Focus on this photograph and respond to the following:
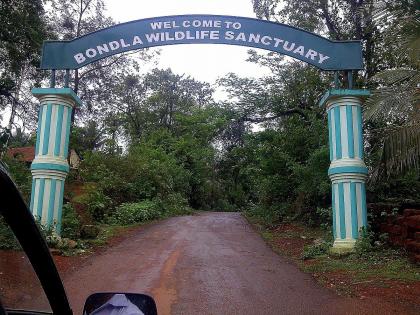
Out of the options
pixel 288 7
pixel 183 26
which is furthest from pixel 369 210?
pixel 288 7

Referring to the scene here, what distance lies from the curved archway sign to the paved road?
500 cm

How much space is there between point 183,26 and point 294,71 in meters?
9.26

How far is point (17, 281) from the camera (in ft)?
6.54

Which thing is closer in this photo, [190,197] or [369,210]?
[369,210]

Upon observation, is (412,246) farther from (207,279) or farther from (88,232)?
(88,232)

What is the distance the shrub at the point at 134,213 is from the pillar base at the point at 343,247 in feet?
30.8

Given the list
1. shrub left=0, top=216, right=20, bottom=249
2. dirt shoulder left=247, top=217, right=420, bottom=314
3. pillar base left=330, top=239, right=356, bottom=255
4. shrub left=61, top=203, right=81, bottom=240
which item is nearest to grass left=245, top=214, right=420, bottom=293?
dirt shoulder left=247, top=217, right=420, bottom=314

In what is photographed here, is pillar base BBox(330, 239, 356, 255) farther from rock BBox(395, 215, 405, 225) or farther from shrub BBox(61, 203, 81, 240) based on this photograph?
shrub BBox(61, 203, 81, 240)

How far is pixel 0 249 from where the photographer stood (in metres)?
1.84

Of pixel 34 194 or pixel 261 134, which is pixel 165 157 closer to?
pixel 261 134

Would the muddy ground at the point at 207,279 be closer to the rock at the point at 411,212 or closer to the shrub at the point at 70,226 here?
the shrub at the point at 70,226

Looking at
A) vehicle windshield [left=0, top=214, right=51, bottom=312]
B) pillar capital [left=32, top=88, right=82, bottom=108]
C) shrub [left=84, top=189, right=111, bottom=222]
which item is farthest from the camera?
shrub [left=84, top=189, right=111, bottom=222]

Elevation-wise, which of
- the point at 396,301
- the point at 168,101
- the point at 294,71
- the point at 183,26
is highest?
the point at 168,101

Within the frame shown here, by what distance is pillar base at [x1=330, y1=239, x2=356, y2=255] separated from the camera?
1016cm
